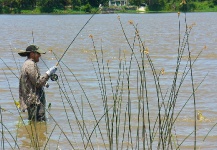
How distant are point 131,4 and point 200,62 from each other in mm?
88276

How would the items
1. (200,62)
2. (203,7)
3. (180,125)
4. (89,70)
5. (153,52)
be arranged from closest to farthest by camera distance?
(180,125) → (89,70) → (200,62) → (153,52) → (203,7)

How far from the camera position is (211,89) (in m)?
14.5

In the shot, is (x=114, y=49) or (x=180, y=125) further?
(x=114, y=49)

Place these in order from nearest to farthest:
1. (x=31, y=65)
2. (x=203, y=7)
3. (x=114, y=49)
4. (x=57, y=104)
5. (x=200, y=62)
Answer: (x=31, y=65) < (x=57, y=104) < (x=200, y=62) < (x=114, y=49) < (x=203, y=7)

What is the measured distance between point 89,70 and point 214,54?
20.3ft

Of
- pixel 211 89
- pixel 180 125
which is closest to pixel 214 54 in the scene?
pixel 211 89

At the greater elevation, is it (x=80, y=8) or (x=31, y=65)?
(x=31, y=65)

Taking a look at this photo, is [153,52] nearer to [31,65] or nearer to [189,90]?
[189,90]

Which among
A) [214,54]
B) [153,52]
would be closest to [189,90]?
[214,54]

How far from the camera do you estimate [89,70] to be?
1869 cm

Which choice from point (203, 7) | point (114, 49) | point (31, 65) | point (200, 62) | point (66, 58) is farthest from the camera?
point (203, 7)

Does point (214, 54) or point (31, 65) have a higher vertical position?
point (31, 65)

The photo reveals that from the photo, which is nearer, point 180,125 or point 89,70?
point 180,125

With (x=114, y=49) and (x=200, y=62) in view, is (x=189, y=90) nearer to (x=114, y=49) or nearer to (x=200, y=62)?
(x=200, y=62)
